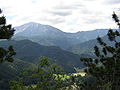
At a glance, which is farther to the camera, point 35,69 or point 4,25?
point 4,25

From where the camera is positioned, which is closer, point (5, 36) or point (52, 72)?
point (52, 72)

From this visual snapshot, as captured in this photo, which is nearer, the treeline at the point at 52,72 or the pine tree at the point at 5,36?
the treeline at the point at 52,72

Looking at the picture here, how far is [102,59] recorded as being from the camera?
54875 mm

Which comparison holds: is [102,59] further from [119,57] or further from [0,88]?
[0,88]

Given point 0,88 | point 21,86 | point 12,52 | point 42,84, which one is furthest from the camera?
point 0,88

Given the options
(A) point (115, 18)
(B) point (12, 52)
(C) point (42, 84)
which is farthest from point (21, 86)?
(A) point (115, 18)

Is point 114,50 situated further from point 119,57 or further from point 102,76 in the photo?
point 102,76

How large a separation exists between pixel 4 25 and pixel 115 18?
90.6 feet

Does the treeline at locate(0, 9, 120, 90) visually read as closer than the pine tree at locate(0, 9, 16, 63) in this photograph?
Yes

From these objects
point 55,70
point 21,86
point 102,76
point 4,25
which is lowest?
point 102,76

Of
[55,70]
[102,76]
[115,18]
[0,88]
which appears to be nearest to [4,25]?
[55,70]

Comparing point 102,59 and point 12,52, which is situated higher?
point 12,52

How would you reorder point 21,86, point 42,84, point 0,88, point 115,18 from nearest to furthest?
point 42,84
point 21,86
point 115,18
point 0,88

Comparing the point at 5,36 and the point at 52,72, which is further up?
the point at 5,36
